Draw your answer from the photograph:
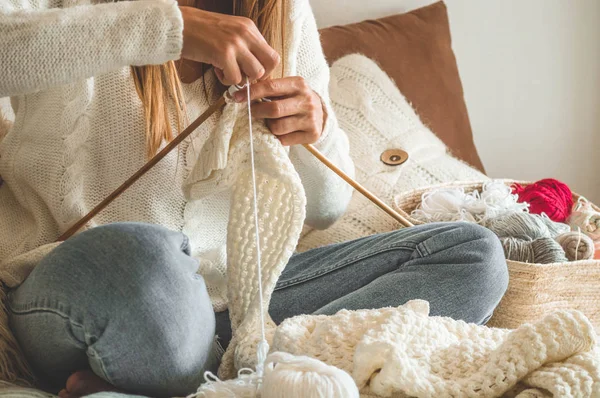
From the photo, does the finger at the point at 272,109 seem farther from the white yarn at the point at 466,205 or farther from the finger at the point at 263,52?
the white yarn at the point at 466,205

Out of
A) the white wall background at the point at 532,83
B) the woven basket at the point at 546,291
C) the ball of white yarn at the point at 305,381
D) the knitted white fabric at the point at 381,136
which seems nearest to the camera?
the ball of white yarn at the point at 305,381

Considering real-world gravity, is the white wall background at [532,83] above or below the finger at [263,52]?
below

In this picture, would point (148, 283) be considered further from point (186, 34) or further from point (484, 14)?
point (484, 14)

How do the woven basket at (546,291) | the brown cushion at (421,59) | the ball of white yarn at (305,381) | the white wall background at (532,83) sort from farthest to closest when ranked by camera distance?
the white wall background at (532,83) → the brown cushion at (421,59) → the woven basket at (546,291) → the ball of white yarn at (305,381)

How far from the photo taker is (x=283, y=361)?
2.52 feet

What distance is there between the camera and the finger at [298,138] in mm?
1083

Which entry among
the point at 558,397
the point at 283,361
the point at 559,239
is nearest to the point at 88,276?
the point at 283,361

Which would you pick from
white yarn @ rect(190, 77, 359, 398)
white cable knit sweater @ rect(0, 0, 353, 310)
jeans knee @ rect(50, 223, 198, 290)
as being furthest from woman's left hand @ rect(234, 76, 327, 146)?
white yarn @ rect(190, 77, 359, 398)

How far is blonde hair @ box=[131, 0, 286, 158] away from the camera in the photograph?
3.64 ft

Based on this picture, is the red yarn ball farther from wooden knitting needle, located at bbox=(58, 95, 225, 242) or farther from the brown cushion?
wooden knitting needle, located at bbox=(58, 95, 225, 242)

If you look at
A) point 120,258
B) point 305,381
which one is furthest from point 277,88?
point 305,381

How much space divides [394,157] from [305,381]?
0.99 m

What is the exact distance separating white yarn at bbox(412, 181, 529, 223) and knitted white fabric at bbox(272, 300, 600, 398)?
62 centimetres

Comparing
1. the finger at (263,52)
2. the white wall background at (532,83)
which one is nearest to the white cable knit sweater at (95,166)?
the finger at (263,52)
